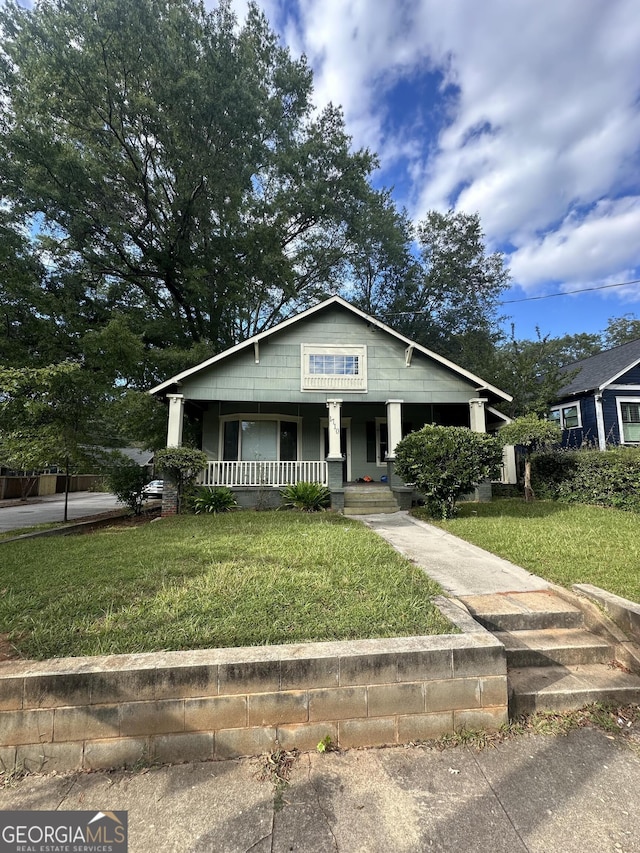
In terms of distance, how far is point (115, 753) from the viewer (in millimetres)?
2264

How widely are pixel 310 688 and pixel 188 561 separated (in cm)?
300

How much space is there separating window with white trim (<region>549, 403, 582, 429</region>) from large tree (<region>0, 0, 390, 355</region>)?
12976 mm

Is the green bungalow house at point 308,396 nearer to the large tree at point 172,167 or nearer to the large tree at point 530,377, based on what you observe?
the large tree at point 530,377

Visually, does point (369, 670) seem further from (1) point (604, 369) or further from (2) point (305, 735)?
(1) point (604, 369)

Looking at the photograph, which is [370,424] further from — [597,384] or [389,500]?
[597,384]

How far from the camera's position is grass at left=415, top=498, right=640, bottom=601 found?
4.57 m

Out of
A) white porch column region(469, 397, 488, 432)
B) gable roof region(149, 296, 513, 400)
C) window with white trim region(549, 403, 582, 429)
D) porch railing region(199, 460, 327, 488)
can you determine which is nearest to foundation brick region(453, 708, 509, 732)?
porch railing region(199, 460, 327, 488)

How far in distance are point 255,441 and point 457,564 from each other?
28.3 feet

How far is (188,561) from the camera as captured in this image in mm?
4980

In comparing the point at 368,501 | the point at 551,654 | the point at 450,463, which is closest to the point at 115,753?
the point at 551,654

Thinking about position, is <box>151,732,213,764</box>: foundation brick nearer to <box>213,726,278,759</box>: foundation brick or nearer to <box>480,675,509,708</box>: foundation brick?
<box>213,726,278,759</box>: foundation brick

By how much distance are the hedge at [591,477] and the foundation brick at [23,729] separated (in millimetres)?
11221

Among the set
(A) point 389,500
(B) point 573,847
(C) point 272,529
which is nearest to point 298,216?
(A) point 389,500

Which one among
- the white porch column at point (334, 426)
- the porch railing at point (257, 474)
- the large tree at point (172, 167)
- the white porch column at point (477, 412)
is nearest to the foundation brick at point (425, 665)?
the white porch column at point (334, 426)
